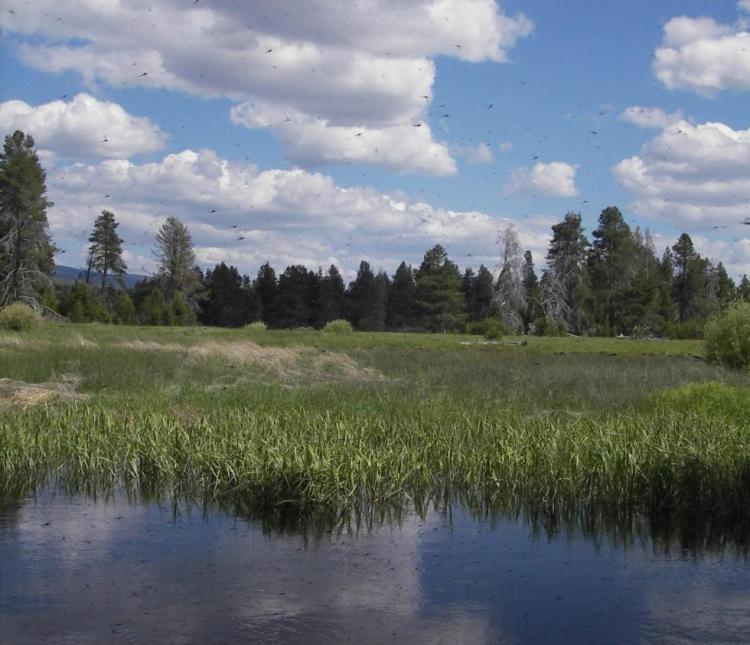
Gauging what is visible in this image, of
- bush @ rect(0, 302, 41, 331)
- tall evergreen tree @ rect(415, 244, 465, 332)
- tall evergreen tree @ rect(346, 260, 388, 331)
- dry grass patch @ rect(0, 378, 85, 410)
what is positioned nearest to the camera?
dry grass patch @ rect(0, 378, 85, 410)

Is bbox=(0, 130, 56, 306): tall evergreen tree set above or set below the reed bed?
above

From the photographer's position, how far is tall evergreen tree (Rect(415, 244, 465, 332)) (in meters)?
89.4

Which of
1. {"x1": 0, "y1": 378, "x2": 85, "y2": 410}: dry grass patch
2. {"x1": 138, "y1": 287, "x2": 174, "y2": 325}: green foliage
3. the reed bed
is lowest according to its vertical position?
the reed bed

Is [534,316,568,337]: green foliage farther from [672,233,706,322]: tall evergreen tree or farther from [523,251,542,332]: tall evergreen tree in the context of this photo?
[672,233,706,322]: tall evergreen tree

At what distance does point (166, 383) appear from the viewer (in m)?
27.0

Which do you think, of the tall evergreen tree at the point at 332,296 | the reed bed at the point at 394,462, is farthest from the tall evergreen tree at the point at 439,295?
the reed bed at the point at 394,462

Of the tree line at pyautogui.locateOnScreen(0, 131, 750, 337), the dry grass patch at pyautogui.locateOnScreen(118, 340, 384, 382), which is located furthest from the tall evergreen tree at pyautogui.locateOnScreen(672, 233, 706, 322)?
the dry grass patch at pyautogui.locateOnScreen(118, 340, 384, 382)

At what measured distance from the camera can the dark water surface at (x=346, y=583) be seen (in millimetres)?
9023

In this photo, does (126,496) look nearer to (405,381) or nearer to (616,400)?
(616,400)

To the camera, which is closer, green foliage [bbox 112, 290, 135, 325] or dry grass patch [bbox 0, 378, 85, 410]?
dry grass patch [bbox 0, 378, 85, 410]

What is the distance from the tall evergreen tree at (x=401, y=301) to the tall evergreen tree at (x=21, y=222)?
1897 inches

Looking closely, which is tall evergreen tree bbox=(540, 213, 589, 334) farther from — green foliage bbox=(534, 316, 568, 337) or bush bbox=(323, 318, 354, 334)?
bush bbox=(323, 318, 354, 334)

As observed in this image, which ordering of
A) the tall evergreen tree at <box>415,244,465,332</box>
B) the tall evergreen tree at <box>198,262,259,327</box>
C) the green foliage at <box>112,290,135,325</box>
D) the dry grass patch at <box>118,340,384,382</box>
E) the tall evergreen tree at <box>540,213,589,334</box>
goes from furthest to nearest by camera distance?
the tall evergreen tree at <box>198,262,259,327</box> < the tall evergreen tree at <box>415,244,465,332</box> < the tall evergreen tree at <box>540,213,589,334</box> < the green foliage at <box>112,290,135,325</box> < the dry grass patch at <box>118,340,384,382</box>

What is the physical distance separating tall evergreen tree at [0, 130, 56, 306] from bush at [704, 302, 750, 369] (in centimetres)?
4383
